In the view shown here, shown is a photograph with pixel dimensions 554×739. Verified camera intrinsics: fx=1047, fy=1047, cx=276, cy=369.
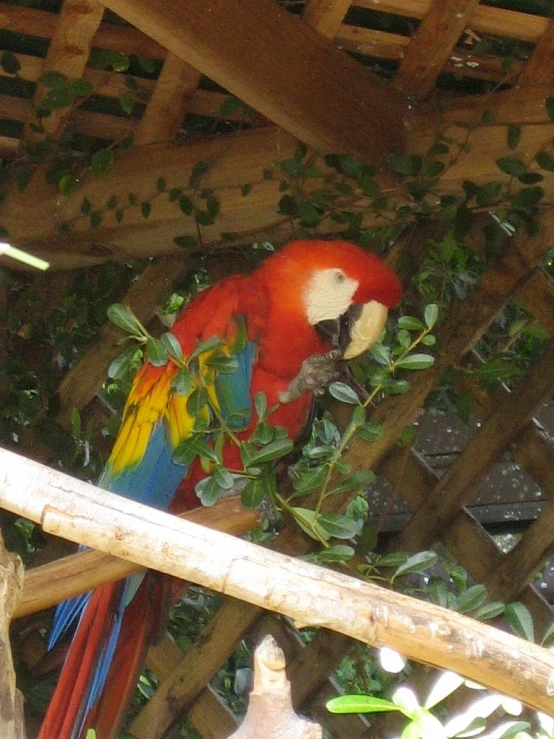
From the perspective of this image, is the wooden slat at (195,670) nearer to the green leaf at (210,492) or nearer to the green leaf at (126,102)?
the green leaf at (210,492)

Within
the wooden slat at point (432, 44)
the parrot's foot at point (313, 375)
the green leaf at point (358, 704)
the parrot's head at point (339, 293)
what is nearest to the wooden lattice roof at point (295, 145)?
the wooden slat at point (432, 44)

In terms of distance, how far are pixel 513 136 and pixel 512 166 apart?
1.2 inches

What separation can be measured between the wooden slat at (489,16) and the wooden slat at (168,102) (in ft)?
0.76

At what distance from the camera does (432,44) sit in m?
1.12

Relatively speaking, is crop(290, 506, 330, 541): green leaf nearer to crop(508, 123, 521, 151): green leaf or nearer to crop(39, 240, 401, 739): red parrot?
crop(39, 240, 401, 739): red parrot

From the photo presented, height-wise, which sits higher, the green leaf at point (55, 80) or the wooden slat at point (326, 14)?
the wooden slat at point (326, 14)

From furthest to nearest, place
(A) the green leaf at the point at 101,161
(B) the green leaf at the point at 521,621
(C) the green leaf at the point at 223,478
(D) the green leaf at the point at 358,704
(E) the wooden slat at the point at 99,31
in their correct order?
1. (A) the green leaf at the point at 101,161
2. (E) the wooden slat at the point at 99,31
3. (C) the green leaf at the point at 223,478
4. (B) the green leaf at the point at 521,621
5. (D) the green leaf at the point at 358,704

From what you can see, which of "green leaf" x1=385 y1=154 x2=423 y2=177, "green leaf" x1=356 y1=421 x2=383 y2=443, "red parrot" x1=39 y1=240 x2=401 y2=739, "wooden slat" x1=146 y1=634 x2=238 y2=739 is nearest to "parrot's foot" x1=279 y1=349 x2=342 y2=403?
"red parrot" x1=39 y1=240 x2=401 y2=739

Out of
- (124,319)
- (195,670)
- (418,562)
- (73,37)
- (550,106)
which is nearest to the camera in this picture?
(124,319)

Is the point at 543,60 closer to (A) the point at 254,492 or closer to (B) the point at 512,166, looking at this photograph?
(B) the point at 512,166

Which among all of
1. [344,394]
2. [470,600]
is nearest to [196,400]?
[344,394]

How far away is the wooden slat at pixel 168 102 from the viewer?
122 centimetres

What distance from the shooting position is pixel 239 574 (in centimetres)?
46

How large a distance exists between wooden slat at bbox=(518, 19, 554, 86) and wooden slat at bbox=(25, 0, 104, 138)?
46 cm
